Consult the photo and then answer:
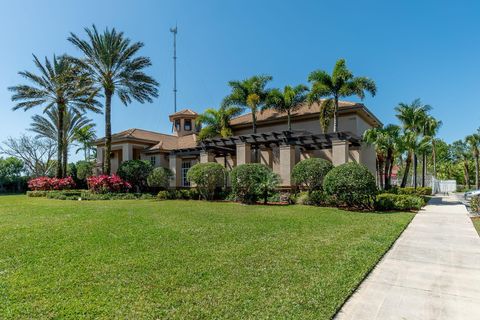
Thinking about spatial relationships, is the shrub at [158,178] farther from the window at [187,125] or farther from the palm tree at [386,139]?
the palm tree at [386,139]

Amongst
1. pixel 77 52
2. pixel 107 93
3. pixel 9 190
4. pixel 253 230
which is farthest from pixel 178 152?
pixel 9 190

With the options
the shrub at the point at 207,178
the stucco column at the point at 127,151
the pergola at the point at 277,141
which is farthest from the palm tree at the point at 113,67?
the shrub at the point at 207,178

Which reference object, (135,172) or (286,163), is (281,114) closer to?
(286,163)

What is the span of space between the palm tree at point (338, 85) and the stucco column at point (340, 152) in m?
2.18

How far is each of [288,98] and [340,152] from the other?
261 inches

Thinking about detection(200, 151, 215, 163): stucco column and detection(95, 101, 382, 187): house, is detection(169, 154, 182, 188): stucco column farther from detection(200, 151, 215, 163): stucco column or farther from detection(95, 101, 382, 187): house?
detection(200, 151, 215, 163): stucco column

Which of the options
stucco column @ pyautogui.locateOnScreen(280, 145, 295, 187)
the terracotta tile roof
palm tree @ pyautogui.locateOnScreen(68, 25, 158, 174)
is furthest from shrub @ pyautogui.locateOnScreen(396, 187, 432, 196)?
palm tree @ pyautogui.locateOnScreen(68, 25, 158, 174)

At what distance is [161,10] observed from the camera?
642 inches

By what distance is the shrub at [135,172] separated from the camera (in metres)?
24.2

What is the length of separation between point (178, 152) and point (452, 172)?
57.7 metres

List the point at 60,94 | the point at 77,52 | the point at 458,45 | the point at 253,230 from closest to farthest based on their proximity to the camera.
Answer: the point at 253,230 < the point at 458,45 < the point at 77,52 < the point at 60,94

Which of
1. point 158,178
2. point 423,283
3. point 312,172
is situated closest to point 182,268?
point 423,283

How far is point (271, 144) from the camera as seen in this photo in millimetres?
22406

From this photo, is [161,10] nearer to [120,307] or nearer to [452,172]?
[120,307]
